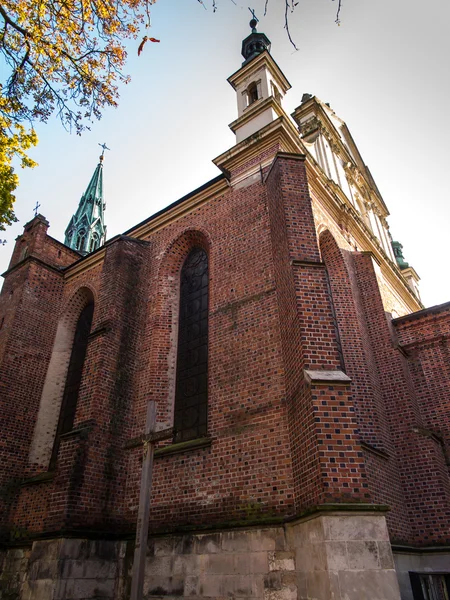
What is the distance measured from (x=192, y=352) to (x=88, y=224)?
22.0 meters

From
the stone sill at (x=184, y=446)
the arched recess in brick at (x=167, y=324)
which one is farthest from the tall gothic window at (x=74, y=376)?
the stone sill at (x=184, y=446)

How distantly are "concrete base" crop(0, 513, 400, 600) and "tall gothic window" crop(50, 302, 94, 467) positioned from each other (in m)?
2.91

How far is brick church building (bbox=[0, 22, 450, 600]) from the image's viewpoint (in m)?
5.93

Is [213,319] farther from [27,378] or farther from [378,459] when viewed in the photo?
[27,378]

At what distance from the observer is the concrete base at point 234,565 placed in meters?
4.72

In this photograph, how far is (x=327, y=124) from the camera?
14836mm

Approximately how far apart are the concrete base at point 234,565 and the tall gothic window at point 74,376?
9.54 feet

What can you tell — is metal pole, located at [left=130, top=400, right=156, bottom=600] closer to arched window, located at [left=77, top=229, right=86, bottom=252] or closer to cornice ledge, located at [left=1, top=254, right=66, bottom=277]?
cornice ledge, located at [left=1, top=254, right=66, bottom=277]

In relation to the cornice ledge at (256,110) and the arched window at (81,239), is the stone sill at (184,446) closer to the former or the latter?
the cornice ledge at (256,110)

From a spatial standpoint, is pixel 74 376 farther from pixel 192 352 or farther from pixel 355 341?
pixel 355 341

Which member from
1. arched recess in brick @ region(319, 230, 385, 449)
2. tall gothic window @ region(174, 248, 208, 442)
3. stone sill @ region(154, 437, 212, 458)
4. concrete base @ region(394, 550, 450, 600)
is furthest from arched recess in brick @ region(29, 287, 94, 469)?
concrete base @ region(394, 550, 450, 600)

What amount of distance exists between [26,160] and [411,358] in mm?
9434

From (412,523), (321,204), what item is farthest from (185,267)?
(412,523)

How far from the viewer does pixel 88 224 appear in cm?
2889
